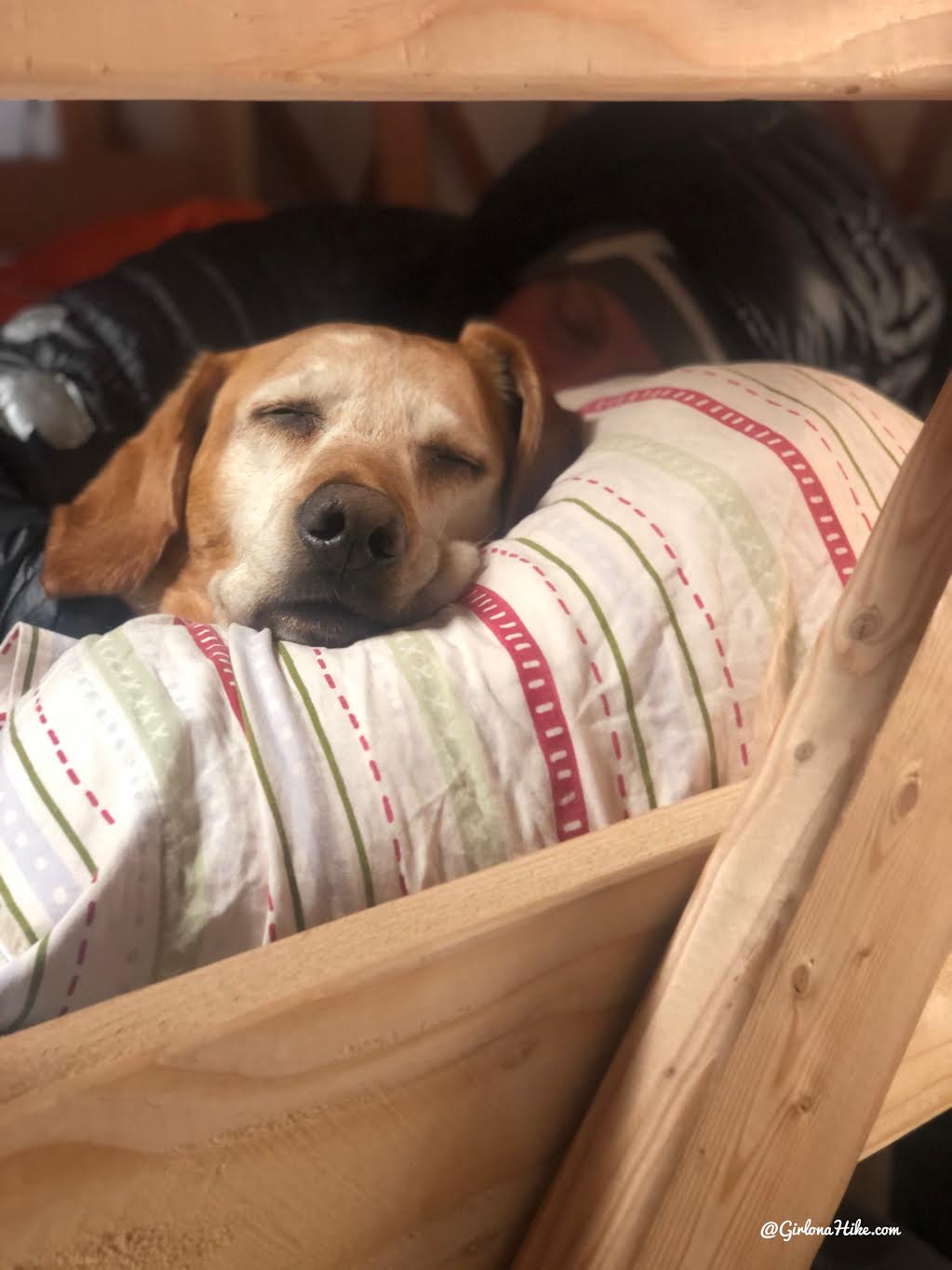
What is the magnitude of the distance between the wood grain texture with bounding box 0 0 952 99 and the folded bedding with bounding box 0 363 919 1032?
0.27 metres

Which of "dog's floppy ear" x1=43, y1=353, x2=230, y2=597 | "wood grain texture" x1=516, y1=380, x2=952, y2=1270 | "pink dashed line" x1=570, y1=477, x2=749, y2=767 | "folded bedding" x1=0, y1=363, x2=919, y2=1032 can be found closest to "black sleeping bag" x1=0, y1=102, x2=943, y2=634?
"dog's floppy ear" x1=43, y1=353, x2=230, y2=597

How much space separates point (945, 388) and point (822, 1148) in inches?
16.2

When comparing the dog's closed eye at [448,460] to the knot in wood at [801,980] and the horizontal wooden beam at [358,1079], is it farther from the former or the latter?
the knot in wood at [801,980]

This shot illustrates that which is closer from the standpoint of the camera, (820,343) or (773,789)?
(773,789)

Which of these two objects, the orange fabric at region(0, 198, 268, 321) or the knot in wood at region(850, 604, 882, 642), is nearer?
the knot in wood at region(850, 604, 882, 642)

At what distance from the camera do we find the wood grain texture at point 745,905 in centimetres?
56

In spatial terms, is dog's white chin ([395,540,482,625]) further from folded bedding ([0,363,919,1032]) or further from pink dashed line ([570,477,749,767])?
pink dashed line ([570,477,749,767])

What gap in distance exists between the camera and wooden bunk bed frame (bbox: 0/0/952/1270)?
0.37 metres

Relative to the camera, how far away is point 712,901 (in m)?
0.56

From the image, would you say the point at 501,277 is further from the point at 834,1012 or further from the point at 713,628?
the point at 834,1012

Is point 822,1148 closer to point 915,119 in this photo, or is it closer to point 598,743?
point 598,743

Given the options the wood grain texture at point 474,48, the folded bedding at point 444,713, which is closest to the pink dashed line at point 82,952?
the folded bedding at point 444,713

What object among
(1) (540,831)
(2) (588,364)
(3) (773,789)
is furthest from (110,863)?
(2) (588,364)

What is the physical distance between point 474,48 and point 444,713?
0.31 m
